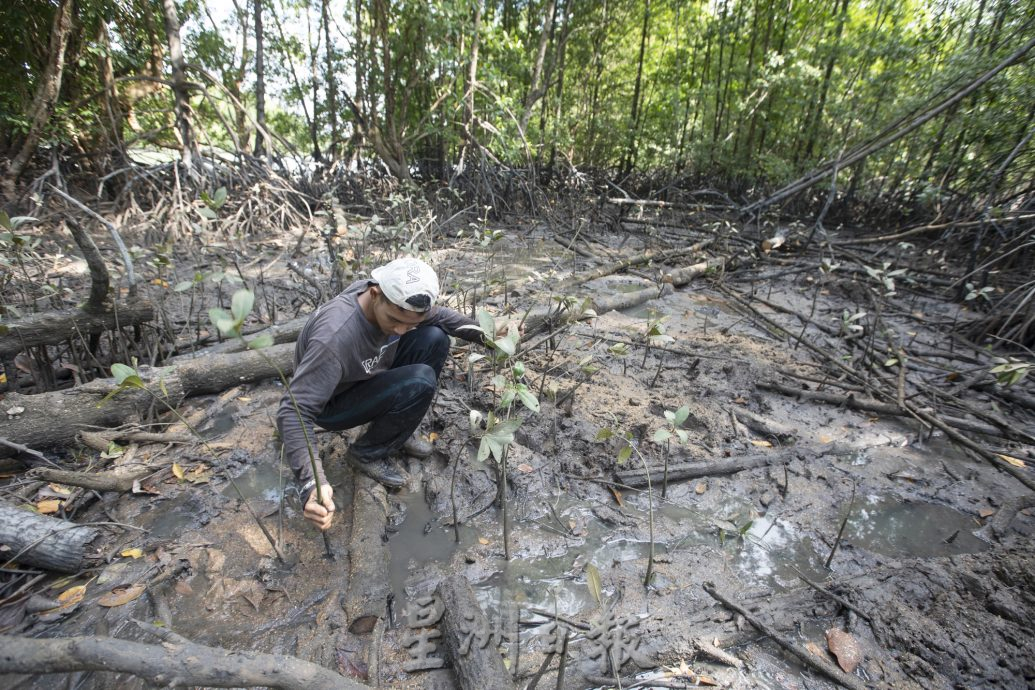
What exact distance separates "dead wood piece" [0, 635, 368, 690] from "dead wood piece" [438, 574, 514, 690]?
1.33ft

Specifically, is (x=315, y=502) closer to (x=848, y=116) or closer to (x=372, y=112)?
(x=372, y=112)

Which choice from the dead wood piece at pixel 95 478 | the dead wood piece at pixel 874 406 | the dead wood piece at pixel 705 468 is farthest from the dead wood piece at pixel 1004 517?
the dead wood piece at pixel 95 478

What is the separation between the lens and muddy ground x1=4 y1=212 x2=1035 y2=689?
1648mm

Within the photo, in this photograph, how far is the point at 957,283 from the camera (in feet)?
16.4

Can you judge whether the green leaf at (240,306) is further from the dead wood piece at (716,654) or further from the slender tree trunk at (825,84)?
the slender tree trunk at (825,84)

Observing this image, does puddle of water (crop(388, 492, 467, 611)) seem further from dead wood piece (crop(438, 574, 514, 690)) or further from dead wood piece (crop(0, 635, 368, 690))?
dead wood piece (crop(0, 635, 368, 690))

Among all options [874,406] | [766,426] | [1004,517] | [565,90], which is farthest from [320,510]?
[565,90]

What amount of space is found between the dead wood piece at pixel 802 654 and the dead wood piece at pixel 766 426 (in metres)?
1.35

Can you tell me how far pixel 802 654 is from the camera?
1623mm

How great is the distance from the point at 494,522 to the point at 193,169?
646 centimetres

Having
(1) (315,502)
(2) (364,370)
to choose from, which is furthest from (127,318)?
(1) (315,502)

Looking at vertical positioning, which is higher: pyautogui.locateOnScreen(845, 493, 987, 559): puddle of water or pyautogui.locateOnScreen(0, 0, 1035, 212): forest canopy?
pyautogui.locateOnScreen(0, 0, 1035, 212): forest canopy

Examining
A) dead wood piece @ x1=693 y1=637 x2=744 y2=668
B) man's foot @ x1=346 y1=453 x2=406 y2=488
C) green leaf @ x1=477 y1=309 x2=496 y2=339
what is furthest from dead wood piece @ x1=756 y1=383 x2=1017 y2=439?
man's foot @ x1=346 y1=453 x2=406 y2=488

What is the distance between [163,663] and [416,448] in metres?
1.48
